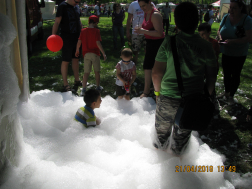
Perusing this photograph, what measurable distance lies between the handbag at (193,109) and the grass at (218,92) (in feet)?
3.71

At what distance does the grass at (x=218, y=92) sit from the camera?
309 centimetres

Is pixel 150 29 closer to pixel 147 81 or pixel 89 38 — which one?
pixel 147 81

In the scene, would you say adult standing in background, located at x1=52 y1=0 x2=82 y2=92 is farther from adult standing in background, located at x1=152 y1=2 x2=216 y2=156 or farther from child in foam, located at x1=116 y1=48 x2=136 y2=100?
adult standing in background, located at x1=152 y1=2 x2=216 y2=156

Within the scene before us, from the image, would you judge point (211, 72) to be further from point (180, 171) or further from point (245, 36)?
point (245, 36)

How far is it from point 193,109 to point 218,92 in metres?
3.28

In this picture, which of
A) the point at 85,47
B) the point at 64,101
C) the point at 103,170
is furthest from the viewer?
the point at 85,47

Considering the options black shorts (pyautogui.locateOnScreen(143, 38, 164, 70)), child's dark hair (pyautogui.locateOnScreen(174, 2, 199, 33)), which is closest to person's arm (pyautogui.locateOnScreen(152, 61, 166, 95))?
child's dark hair (pyautogui.locateOnScreen(174, 2, 199, 33))

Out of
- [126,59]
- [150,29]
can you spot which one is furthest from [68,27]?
[150,29]

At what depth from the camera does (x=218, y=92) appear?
4.99 metres

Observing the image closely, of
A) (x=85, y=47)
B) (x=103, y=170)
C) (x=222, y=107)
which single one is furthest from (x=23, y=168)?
(x=222, y=107)

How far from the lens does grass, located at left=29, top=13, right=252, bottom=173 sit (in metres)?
3.09

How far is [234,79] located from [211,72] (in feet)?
7.91

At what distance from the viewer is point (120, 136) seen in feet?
10.6
